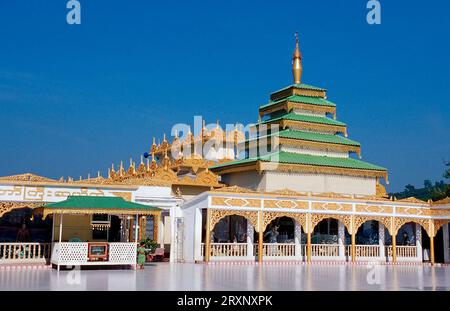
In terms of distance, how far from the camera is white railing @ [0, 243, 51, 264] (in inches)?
768

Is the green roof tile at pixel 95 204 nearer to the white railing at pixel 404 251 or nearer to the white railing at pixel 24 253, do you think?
the white railing at pixel 24 253

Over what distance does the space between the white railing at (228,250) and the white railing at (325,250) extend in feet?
10.7

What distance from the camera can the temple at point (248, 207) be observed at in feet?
65.8

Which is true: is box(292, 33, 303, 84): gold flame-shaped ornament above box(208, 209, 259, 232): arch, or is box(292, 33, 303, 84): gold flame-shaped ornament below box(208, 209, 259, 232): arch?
above

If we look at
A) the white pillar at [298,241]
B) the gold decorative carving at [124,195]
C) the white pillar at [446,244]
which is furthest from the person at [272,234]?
the white pillar at [446,244]

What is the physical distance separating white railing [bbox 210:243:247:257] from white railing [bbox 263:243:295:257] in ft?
3.30

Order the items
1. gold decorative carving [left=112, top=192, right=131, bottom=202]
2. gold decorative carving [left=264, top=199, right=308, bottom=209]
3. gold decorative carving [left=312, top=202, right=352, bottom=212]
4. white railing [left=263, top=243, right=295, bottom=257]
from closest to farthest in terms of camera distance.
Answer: gold decorative carving [left=112, top=192, right=131, bottom=202], gold decorative carving [left=264, top=199, right=308, bottom=209], white railing [left=263, top=243, right=295, bottom=257], gold decorative carving [left=312, top=202, right=352, bottom=212]

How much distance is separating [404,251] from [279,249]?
6.54 m

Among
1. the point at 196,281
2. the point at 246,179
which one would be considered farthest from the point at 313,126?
the point at 196,281

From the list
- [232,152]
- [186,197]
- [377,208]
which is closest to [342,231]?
[377,208]

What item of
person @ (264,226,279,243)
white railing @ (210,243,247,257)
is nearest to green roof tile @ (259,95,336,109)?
person @ (264,226,279,243)

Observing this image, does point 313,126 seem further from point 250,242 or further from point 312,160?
point 250,242

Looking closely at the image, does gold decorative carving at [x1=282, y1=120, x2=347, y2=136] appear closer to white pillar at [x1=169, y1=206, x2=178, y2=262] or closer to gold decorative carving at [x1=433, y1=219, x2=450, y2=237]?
gold decorative carving at [x1=433, y1=219, x2=450, y2=237]
